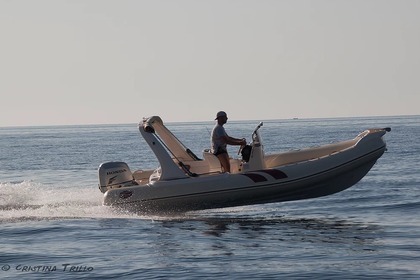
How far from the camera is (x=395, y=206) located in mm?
19734

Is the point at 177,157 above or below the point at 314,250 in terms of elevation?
above

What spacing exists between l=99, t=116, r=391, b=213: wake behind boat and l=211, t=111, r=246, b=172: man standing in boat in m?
0.19

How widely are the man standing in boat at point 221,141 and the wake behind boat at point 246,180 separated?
0.61 feet

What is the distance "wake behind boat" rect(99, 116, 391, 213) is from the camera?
17.6 metres

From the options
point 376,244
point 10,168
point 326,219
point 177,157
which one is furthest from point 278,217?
point 10,168

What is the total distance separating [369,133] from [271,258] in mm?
5157

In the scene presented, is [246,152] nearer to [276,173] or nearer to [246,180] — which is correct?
[246,180]

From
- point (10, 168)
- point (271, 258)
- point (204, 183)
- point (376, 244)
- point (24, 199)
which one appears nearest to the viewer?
point (271, 258)

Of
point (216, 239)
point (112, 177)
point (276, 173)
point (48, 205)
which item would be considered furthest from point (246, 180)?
point (48, 205)

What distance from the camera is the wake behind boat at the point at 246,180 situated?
1759 cm

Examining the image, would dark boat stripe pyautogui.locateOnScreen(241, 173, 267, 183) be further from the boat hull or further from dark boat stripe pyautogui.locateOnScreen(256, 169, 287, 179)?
dark boat stripe pyautogui.locateOnScreen(256, 169, 287, 179)

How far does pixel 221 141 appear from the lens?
17.9 metres

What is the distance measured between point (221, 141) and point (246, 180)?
0.97 m

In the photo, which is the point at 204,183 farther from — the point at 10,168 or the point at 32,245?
the point at 10,168
